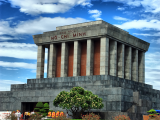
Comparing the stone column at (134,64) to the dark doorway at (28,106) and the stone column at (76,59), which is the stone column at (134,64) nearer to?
the stone column at (76,59)

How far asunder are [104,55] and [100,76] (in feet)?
11.8

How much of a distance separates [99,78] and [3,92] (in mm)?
17718

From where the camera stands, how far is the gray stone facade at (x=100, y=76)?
3431 centimetres

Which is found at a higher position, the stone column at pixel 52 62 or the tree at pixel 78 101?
the stone column at pixel 52 62

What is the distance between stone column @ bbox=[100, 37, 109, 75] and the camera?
3947 centimetres

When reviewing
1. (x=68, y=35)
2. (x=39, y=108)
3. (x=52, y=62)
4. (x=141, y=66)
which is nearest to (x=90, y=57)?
(x=68, y=35)

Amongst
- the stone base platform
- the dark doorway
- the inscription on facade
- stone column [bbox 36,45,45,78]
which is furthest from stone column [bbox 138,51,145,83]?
the dark doorway

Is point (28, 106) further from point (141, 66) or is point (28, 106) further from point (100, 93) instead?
point (141, 66)

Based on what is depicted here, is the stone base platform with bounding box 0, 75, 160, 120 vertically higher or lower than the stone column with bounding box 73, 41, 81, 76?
lower

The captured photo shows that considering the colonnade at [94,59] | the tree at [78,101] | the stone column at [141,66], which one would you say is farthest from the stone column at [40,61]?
the stone column at [141,66]

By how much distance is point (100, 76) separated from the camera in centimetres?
3794

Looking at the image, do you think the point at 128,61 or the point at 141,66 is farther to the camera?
the point at 141,66

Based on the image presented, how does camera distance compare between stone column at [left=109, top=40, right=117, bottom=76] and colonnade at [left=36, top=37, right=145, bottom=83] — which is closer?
colonnade at [left=36, top=37, right=145, bottom=83]

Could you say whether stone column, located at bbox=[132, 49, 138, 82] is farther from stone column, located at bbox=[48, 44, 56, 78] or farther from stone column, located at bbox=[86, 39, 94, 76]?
stone column, located at bbox=[48, 44, 56, 78]
